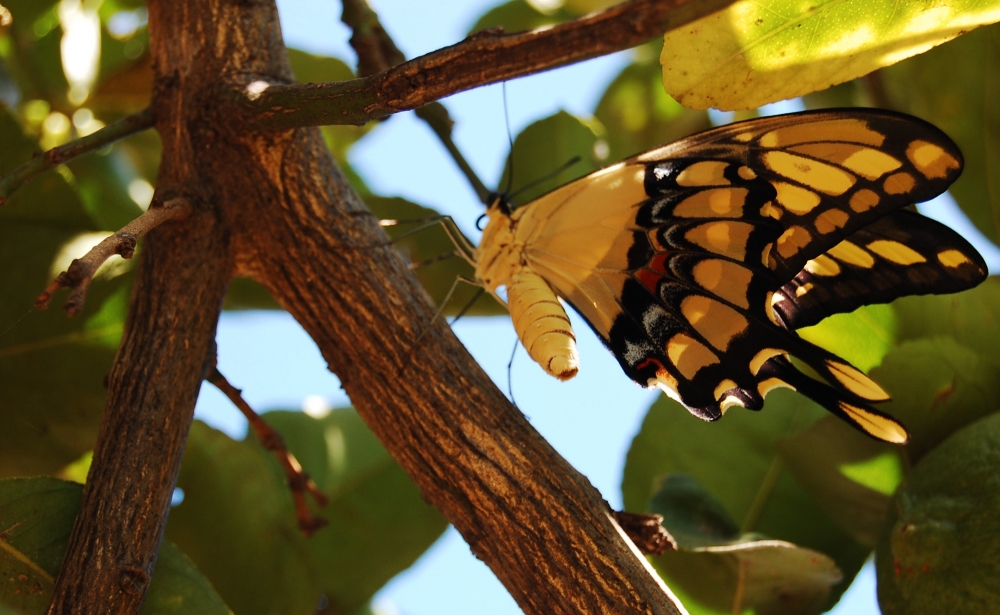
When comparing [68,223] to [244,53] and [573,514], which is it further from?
[573,514]

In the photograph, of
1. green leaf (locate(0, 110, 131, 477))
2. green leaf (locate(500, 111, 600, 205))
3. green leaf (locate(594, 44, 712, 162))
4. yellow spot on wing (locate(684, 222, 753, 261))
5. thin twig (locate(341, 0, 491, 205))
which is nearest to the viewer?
green leaf (locate(0, 110, 131, 477))

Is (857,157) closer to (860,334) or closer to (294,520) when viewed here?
(860,334)

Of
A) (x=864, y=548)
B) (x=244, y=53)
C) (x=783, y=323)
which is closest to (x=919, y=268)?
(x=783, y=323)

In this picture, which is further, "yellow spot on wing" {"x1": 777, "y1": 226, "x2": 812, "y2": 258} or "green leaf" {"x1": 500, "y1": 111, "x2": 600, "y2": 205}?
"green leaf" {"x1": 500, "y1": 111, "x2": 600, "y2": 205}

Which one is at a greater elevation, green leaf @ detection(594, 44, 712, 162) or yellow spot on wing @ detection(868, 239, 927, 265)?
green leaf @ detection(594, 44, 712, 162)

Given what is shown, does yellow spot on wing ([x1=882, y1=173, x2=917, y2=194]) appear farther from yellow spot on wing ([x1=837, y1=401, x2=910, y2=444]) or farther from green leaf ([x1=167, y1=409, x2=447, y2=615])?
green leaf ([x1=167, y1=409, x2=447, y2=615])

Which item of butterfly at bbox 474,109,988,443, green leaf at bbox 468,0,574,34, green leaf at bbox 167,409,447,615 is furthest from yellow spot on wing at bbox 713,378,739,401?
green leaf at bbox 468,0,574,34

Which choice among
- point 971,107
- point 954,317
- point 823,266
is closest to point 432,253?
point 823,266

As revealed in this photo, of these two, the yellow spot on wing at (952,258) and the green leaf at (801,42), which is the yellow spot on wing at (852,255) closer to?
the yellow spot on wing at (952,258)

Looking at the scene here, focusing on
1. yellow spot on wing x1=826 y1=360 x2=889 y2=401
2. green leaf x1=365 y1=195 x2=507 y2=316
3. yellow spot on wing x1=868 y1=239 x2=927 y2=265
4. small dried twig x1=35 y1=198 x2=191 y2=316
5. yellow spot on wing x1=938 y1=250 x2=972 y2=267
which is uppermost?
green leaf x1=365 y1=195 x2=507 y2=316
